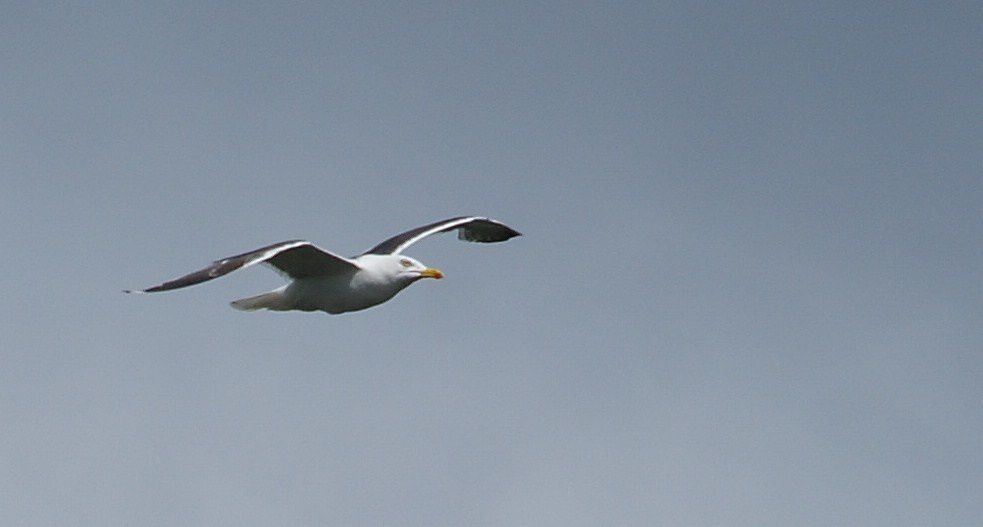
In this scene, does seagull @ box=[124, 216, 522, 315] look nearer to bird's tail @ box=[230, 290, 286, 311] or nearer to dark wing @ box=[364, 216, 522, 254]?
bird's tail @ box=[230, 290, 286, 311]

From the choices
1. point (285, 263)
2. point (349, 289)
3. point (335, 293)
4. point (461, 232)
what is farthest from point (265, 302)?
point (461, 232)

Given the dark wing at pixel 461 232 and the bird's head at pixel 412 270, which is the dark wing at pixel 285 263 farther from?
the dark wing at pixel 461 232

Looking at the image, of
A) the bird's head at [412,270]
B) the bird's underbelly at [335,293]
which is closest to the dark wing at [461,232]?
the bird's head at [412,270]

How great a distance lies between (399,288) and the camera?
85.1 ft

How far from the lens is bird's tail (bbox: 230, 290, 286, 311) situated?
25.8 meters

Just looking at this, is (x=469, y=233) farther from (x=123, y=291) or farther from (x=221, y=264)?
(x=123, y=291)

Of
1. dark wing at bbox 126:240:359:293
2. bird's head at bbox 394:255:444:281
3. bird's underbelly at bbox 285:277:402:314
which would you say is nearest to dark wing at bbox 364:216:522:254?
bird's head at bbox 394:255:444:281

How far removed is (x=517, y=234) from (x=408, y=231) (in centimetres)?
349

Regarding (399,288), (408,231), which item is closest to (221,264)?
(399,288)

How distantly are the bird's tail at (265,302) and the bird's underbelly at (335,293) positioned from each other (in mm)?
326

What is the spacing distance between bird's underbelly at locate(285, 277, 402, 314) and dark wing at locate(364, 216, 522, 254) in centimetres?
256

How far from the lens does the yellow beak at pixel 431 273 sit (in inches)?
1023

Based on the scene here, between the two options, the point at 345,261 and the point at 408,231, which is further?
the point at 408,231

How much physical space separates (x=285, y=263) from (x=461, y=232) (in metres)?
8.76
